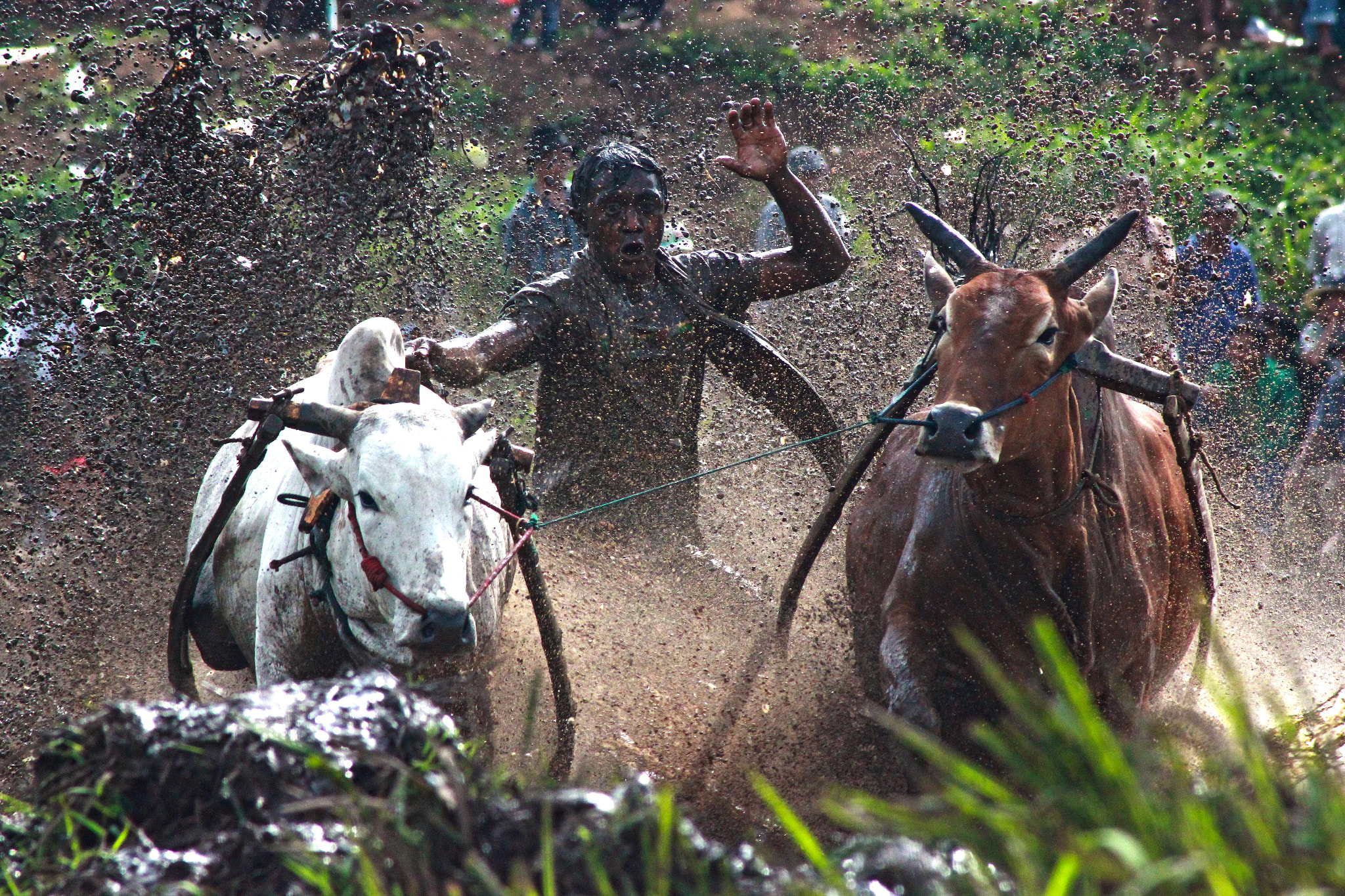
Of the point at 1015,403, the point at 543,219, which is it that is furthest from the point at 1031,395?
the point at 543,219

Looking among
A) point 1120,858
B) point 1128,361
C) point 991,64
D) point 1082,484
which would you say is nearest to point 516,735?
point 1082,484

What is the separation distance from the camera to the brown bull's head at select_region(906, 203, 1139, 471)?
3.27m

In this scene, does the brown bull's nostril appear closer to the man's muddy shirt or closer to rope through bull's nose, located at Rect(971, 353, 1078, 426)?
rope through bull's nose, located at Rect(971, 353, 1078, 426)

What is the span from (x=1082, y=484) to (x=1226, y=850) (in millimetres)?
2390

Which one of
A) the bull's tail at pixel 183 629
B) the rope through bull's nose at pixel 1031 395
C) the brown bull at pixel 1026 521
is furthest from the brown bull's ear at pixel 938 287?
the bull's tail at pixel 183 629

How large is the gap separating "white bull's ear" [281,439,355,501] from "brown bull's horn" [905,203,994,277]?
1774mm

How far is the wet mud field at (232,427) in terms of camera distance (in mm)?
4637

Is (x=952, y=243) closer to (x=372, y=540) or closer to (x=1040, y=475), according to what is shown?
(x=1040, y=475)

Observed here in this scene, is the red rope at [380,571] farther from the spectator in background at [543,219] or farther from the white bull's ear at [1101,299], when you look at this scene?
the spectator in background at [543,219]

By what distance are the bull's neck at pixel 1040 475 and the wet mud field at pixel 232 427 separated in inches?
41.9

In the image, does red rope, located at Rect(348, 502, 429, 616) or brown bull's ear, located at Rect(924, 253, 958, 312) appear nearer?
red rope, located at Rect(348, 502, 429, 616)

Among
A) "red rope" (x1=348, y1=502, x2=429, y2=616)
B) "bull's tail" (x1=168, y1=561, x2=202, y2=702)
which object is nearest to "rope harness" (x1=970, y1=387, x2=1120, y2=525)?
"red rope" (x1=348, y1=502, x2=429, y2=616)

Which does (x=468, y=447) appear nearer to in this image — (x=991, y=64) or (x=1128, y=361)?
(x=1128, y=361)

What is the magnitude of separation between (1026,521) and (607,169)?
218cm
